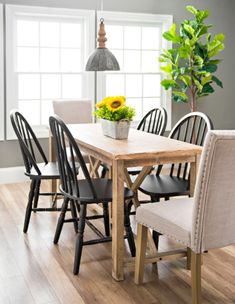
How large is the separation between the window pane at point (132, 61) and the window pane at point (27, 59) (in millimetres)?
1242

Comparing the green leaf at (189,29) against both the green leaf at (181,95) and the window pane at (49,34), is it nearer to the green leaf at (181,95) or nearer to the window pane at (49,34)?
the green leaf at (181,95)

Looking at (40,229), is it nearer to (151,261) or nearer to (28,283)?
(28,283)

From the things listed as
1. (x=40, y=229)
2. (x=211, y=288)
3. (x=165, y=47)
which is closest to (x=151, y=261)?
(x=211, y=288)

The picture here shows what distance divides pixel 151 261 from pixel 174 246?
0.66 metres

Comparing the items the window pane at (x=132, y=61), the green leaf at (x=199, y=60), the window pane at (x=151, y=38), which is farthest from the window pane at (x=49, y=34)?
the green leaf at (x=199, y=60)

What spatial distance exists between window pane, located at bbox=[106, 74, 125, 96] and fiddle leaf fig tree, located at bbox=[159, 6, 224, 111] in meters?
0.58

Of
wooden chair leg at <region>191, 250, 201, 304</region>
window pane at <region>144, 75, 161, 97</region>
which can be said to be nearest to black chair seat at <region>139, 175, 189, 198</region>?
wooden chair leg at <region>191, 250, 201, 304</region>

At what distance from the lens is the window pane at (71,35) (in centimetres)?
604

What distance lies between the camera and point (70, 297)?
2.82 metres

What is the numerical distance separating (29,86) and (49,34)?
2.26 ft

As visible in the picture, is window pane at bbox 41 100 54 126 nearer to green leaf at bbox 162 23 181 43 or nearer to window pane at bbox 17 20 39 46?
window pane at bbox 17 20 39 46

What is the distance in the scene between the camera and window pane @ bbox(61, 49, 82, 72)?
6.10 meters

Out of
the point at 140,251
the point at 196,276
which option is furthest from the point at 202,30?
the point at 196,276

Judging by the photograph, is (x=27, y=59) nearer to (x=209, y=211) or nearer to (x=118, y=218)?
(x=118, y=218)
